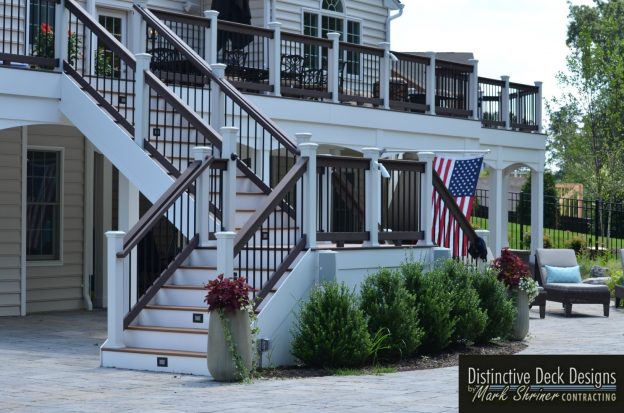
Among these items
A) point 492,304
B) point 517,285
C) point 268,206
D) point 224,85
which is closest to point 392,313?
point 268,206

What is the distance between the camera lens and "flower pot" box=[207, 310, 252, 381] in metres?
12.3

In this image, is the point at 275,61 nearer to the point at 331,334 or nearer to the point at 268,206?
the point at 268,206

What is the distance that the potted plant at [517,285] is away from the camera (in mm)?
16562

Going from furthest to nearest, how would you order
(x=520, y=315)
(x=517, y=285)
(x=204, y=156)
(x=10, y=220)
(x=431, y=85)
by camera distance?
1. (x=431, y=85)
2. (x=10, y=220)
3. (x=517, y=285)
4. (x=520, y=315)
5. (x=204, y=156)

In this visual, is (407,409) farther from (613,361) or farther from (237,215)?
(237,215)

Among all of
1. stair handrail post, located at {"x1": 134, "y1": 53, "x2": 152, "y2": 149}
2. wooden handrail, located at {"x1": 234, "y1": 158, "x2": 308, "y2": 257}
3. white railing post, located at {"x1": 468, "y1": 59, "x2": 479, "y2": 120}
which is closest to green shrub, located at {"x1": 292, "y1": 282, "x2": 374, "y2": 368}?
wooden handrail, located at {"x1": 234, "y1": 158, "x2": 308, "y2": 257}

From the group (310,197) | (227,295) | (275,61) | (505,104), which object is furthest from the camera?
(505,104)

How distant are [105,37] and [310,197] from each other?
165 inches

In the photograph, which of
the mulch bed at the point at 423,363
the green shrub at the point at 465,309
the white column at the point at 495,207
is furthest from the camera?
the white column at the point at 495,207

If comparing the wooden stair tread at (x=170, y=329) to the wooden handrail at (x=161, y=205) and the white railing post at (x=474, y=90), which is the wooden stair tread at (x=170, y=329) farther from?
the white railing post at (x=474, y=90)

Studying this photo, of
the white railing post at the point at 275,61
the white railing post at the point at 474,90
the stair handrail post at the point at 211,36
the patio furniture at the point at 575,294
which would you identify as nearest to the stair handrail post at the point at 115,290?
the stair handrail post at the point at 211,36

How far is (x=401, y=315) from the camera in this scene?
14.0m

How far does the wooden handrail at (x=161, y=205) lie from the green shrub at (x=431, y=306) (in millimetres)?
2806

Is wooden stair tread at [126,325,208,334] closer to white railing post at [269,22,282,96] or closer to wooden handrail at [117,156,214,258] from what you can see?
wooden handrail at [117,156,214,258]
